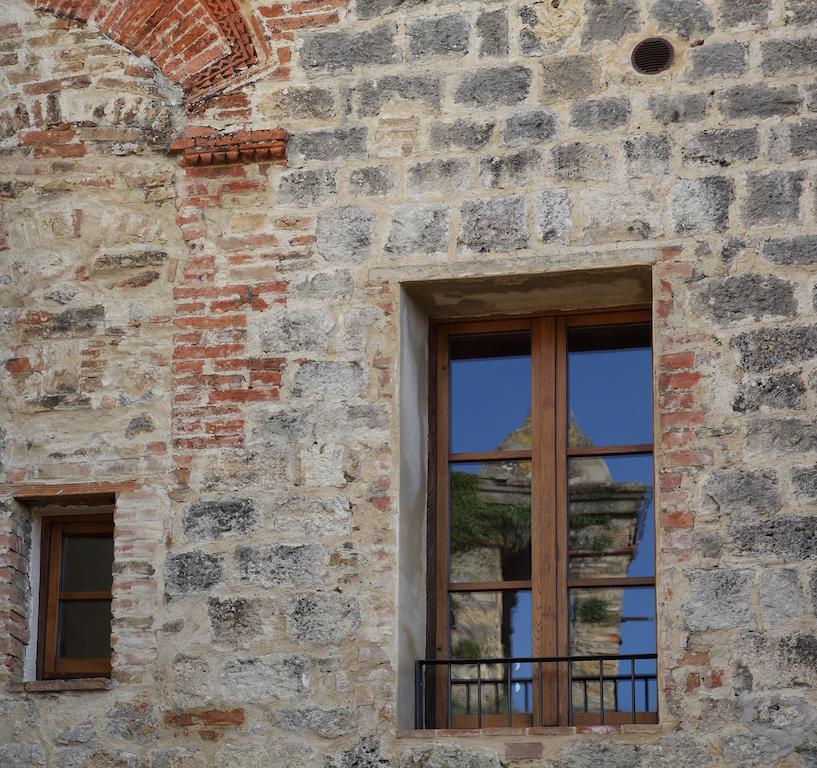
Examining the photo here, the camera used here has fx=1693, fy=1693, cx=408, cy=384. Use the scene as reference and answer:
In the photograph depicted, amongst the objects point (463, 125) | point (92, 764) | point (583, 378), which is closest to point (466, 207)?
point (463, 125)

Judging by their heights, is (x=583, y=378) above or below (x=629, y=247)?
below

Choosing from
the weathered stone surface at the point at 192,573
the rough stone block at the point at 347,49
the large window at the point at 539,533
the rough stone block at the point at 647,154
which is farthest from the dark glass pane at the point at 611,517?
the rough stone block at the point at 347,49

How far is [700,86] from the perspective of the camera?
6262 mm

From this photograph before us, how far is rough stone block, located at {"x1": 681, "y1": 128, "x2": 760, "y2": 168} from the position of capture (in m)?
6.16

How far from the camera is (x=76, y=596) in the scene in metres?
6.54

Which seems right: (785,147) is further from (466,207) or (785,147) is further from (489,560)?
(489,560)

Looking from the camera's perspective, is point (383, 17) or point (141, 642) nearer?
point (141, 642)

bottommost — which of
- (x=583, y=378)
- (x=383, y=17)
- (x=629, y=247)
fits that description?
(x=583, y=378)

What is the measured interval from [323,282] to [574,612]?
1547 mm

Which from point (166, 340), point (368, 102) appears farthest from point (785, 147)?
point (166, 340)

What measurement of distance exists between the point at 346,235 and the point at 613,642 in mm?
1814

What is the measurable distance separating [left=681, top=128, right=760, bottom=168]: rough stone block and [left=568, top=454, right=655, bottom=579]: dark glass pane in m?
1.11

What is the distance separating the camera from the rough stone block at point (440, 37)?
21.3 feet

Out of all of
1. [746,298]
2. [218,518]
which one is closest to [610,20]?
[746,298]
